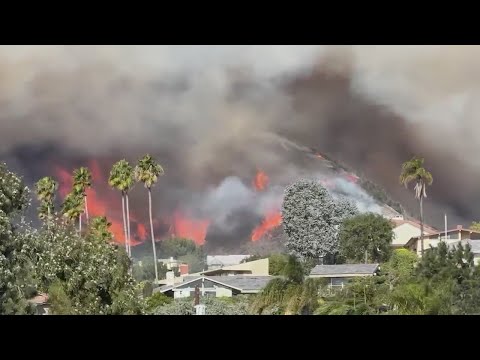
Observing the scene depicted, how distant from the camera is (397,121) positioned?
942 inches

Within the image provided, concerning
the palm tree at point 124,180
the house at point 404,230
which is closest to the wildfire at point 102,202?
the palm tree at point 124,180

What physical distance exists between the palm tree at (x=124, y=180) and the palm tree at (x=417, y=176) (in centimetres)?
804

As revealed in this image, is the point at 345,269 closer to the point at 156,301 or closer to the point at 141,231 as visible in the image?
the point at 156,301

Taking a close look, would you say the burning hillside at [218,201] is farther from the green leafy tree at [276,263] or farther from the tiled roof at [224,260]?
the green leafy tree at [276,263]

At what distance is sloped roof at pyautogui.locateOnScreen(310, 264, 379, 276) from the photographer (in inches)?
860

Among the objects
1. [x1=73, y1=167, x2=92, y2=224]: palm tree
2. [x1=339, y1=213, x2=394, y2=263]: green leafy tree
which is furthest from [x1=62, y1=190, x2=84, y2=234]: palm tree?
[x1=339, y1=213, x2=394, y2=263]: green leafy tree

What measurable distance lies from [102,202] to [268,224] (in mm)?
5146

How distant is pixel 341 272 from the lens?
2195cm

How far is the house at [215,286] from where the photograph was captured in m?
21.8

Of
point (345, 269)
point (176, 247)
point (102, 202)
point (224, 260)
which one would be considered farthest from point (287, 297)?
point (102, 202)

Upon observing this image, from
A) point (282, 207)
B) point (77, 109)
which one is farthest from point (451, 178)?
point (77, 109)
